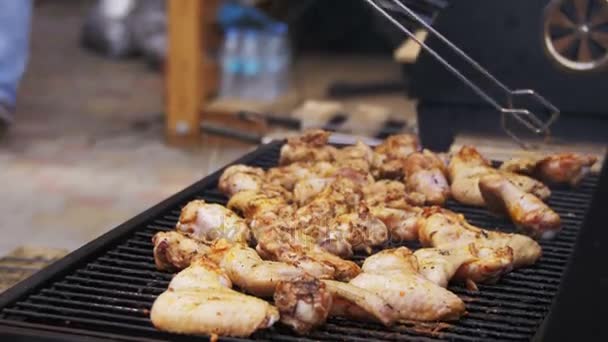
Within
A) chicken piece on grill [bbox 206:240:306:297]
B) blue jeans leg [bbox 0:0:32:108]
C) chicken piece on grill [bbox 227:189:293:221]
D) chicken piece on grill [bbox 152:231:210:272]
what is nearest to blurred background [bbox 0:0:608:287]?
blue jeans leg [bbox 0:0:32:108]

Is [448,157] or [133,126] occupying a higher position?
[448,157]

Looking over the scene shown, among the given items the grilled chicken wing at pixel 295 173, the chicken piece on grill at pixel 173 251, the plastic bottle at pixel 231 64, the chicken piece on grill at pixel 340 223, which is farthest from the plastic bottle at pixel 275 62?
the chicken piece on grill at pixel 173 251

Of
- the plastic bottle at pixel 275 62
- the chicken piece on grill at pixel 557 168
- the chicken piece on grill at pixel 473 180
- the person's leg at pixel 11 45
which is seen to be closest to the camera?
the chicken piece on grill at pixel 473 180

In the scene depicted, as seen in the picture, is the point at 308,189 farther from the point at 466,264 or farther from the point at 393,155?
the point at 466,264

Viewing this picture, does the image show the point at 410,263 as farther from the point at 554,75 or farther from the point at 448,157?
A: the point at 554,75

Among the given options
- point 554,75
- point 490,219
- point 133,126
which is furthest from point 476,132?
point 133,126

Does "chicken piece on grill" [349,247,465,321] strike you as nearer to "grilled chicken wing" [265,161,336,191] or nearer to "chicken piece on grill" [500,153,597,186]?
"grilled chicken wing" [265,161,336,191]

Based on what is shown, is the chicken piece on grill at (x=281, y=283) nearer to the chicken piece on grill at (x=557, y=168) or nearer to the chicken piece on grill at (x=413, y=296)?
the chicken piece on grill at (x=413, y=296)
